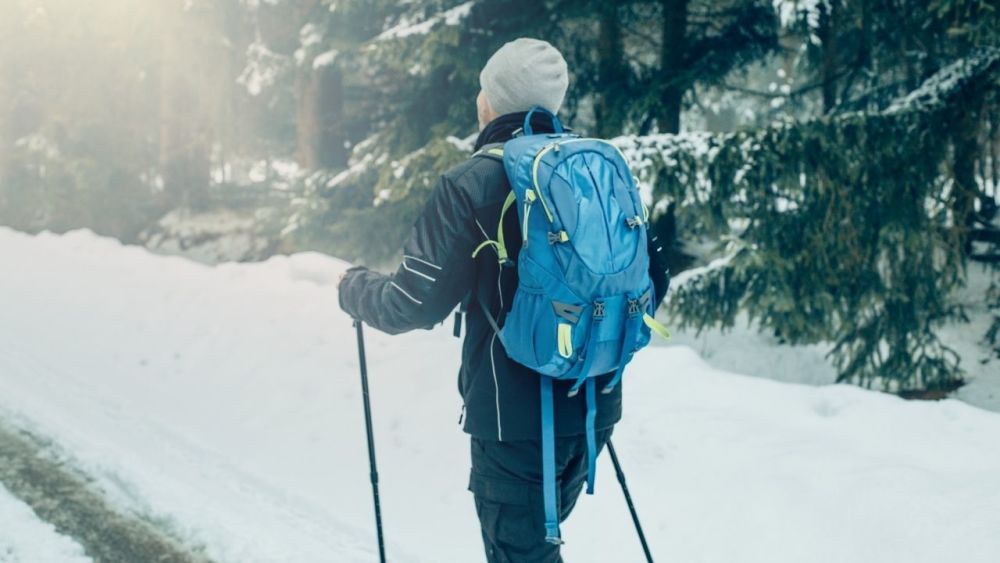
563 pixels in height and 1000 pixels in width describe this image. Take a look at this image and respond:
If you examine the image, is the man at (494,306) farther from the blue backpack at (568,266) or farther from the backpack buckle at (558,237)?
the backpack buckle at (558,237)

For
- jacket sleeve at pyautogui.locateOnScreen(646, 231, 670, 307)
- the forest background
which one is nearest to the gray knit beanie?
jacket sleeve at pyautogui.locateOnScreen(646, 231, 670, 307)

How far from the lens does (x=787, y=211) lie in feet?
27.3

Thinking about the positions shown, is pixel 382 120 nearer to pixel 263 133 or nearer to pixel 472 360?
pixel 263 133

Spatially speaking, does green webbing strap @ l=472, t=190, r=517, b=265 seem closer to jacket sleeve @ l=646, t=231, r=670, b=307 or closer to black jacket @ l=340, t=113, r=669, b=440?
black jacket @ l=340, t=113, r=669, b=440

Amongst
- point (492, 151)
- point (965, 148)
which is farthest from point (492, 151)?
point (965, 148)

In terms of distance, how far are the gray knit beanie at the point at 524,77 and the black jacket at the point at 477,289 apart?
57 mm

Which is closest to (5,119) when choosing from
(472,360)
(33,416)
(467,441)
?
(33,416)

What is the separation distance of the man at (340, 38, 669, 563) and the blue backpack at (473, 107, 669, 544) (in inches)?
2.7

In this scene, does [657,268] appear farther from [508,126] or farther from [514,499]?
[514,499]

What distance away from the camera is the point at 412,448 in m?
6.06

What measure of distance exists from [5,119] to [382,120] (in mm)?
9327

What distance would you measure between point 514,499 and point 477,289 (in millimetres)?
711

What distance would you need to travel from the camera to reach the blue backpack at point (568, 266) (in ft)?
8.22

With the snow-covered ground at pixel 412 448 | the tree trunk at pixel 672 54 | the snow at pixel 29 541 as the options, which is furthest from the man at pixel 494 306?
the tree trunk at pixel 672 54
